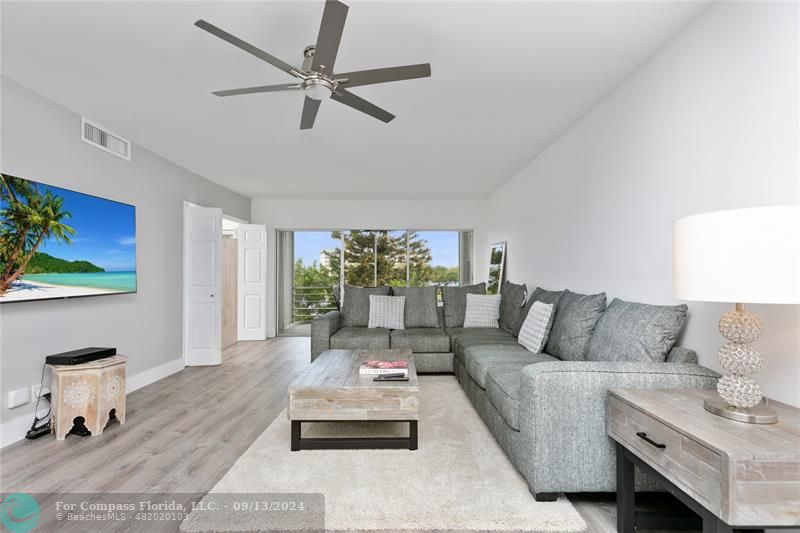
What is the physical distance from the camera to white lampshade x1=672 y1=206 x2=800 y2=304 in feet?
4.01

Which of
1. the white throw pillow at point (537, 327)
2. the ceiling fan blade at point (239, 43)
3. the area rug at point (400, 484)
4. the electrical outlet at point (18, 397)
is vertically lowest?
the area rug at point (400, 484)

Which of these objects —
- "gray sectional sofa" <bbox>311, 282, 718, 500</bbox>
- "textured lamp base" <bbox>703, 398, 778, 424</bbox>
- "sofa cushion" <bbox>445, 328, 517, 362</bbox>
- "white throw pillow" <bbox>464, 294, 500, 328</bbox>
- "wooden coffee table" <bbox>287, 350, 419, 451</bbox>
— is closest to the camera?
"textured lamp base" <bbox>703, 398, 778, 424</bbox>

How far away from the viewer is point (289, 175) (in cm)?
547

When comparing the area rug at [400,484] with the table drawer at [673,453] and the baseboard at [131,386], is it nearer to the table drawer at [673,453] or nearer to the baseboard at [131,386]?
the table drawer at [673,453]

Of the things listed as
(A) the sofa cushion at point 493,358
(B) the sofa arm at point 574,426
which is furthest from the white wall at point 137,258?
(B) the sofa arm at point 574,426

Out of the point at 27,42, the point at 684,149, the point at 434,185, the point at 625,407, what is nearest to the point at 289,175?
the point at 434,185

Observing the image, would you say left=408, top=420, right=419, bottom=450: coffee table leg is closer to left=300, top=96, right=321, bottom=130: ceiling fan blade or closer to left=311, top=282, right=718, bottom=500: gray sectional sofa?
left=311, top=282, right=718, bottom=500: gray sectional sofa

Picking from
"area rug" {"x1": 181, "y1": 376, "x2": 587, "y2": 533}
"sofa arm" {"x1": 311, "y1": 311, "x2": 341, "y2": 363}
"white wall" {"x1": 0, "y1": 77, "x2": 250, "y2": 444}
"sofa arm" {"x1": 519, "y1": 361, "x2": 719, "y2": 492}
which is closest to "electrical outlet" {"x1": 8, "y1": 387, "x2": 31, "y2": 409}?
"white wall" {"x1": 0, "y1": 77, "x2": 250, "y2": 444}

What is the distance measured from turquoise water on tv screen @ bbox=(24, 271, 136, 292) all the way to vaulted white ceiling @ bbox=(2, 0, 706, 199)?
1.35 metres

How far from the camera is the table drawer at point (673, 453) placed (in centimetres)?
121

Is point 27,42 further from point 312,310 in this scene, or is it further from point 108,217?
point 312,310

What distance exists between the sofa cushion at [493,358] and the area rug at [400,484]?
41 centimetres

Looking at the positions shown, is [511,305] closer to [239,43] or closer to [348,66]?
[348,66]

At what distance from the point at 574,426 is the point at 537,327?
156 centimetres
